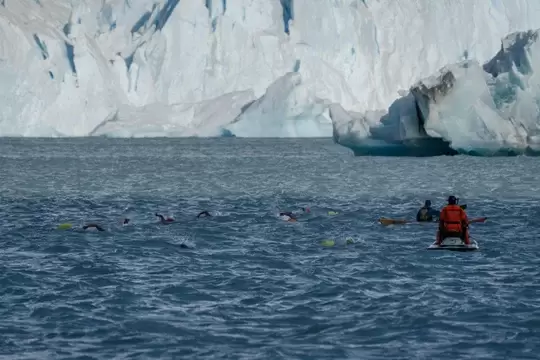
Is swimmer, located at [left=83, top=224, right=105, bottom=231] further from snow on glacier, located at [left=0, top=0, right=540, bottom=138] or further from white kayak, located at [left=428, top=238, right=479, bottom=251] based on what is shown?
snow on glacier, located at [left=0, top=0, right=540, bottom=138]

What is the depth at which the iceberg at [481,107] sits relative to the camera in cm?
4088

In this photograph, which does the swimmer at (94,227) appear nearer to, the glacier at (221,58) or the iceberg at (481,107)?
the iceberg at (481,107)

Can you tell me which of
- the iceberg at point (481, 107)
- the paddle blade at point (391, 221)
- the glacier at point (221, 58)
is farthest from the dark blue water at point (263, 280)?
the glacier at point (221, 58)

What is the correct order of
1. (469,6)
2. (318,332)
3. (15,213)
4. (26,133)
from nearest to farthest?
(318,332) < (15,213) < (26,133) < (469,6)

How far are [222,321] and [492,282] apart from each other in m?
4.29

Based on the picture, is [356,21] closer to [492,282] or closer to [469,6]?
[469,6]

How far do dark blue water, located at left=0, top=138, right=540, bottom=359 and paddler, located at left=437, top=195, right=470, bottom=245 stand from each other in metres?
0.32

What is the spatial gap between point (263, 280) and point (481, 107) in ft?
89.4

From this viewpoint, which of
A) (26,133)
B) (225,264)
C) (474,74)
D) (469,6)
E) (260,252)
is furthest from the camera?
(469,6)

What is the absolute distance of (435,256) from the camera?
1739cm

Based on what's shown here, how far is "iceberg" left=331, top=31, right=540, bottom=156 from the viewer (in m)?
40.9

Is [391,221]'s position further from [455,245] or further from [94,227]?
[94,227]

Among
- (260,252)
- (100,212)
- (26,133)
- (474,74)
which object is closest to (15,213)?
(100,212)

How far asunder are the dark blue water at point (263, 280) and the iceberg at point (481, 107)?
1011 cm
